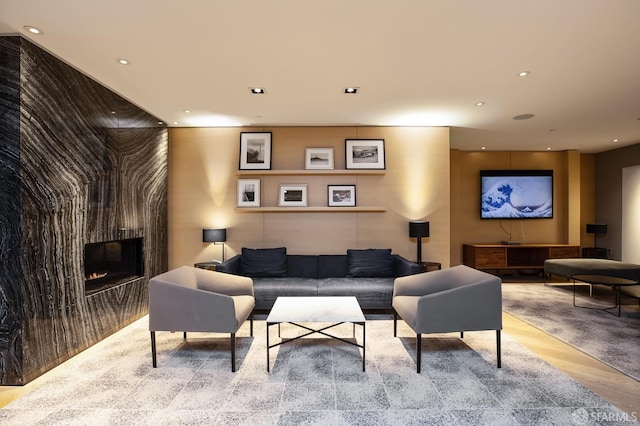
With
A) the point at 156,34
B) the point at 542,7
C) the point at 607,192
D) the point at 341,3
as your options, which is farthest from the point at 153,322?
the point at 607,192

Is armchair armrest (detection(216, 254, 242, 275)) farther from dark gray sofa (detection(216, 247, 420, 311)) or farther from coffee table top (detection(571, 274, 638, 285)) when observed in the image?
coffee table top (detection(571, 274, 638, 285))

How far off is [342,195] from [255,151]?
1571mm

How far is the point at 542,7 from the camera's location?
220 centimetres

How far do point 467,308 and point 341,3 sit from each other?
266 centimetres

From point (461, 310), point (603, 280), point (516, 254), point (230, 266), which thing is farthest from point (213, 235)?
point (516, 254)

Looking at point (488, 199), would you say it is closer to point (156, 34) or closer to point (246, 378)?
point (246, 378)

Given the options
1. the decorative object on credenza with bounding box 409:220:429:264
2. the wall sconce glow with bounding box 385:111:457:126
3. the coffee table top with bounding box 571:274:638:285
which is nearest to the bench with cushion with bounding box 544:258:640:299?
the coffee table top with bounding box 571:274:638:285

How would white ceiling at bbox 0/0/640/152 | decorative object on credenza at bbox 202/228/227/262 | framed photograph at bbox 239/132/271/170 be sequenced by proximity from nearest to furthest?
1. white ceiling at bbox 0/0/640/152
2. decorative object on credenza at bbox 202/228/227/262
3. framed photograph at bbox 239/132/271/170

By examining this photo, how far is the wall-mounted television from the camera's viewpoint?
701 centimetres

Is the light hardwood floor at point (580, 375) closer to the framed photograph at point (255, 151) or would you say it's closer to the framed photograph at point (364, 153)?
the framed photograph at point (364, 153)

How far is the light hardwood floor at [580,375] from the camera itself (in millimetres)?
2312

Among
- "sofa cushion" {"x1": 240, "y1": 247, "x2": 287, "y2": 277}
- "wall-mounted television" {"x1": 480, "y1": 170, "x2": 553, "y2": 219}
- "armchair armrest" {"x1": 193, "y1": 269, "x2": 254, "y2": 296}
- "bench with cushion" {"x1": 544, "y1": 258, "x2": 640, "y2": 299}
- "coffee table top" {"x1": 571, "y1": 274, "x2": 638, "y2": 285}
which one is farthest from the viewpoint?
"wall-mounted television" {"x1": 480, "y1": 170, "x2": 553, "y2": 219}

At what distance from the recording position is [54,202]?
284 cm

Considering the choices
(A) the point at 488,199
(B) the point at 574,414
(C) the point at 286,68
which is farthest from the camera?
(A) the point at 488,199
